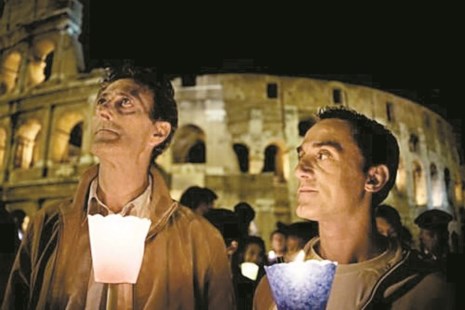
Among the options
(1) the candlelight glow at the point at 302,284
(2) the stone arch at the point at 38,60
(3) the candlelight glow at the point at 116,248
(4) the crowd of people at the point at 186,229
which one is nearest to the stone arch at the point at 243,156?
(2) the stone arch at the point at 38,60

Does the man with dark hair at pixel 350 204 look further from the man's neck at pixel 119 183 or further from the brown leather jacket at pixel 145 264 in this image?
the man's neck at pixel 119 183

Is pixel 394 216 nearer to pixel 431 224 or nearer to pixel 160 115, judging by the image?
pixel 431 224

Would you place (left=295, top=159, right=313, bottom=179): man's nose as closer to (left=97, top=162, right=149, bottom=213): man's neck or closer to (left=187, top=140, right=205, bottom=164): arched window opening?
(left=97, top=162, right=149, bottom=213): man's neck

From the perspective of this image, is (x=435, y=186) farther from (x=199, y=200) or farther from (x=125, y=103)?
(x=125, y=103)

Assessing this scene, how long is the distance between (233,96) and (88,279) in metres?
19.0

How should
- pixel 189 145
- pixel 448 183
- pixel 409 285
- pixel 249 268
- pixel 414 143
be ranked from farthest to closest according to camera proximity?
1. pixel 448 183
2. pixel 414 143
3. pixel 189 145
4. pixel 249 268
5. pixel 409 285

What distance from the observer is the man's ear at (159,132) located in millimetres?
2605

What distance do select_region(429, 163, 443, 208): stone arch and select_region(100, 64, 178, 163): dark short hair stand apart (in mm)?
26695

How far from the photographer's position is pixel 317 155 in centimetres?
227

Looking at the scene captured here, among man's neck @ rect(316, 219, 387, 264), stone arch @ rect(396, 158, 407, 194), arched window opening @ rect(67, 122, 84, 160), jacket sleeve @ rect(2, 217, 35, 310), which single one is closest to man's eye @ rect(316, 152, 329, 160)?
man's neck @ rect(316, 219, 387, 264)

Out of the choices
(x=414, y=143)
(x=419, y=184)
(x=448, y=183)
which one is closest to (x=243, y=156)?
(x=414, y=143)

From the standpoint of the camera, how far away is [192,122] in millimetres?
20297

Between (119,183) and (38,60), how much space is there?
2370cm

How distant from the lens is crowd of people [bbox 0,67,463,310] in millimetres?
2053
